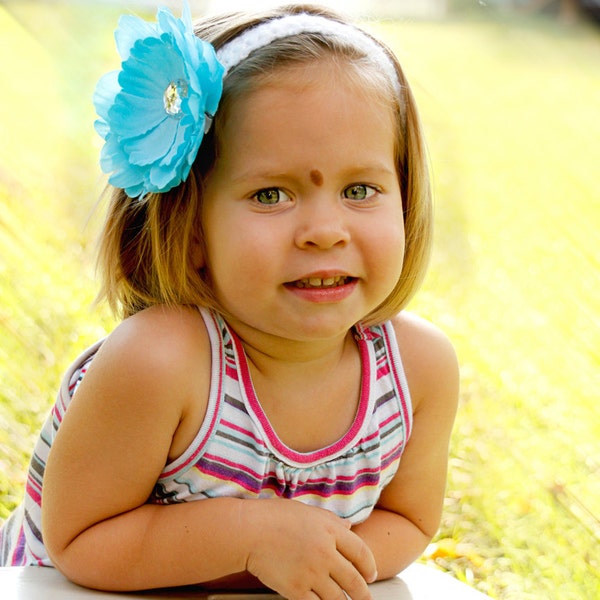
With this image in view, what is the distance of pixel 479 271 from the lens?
421cm

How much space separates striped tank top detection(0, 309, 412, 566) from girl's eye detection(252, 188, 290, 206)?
8.7 inches

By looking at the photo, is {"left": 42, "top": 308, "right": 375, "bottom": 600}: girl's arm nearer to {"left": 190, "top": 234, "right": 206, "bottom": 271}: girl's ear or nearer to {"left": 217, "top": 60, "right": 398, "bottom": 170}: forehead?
{"left": 190, "top": 234, "right": 206, "bottom": 271}: girl's ear

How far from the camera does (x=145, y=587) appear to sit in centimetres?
169

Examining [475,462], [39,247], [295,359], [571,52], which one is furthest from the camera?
[571,52]

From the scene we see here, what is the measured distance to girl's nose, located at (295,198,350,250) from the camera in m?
1.60

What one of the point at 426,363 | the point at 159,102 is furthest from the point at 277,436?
the point at 159,102

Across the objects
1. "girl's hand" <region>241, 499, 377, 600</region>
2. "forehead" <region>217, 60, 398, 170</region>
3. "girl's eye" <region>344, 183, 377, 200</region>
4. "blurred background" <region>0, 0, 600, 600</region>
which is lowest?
"blurred background" <region>0, 0, 600, 600</region>

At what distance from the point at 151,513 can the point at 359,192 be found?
1.92ft

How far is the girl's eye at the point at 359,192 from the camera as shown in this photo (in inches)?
66.3

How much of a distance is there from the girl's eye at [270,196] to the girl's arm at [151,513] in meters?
0.24

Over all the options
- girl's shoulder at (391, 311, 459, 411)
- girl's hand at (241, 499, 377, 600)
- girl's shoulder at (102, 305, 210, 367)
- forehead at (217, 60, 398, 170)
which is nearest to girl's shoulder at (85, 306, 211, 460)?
girl's shoulder at (102, 305, 210, 367)

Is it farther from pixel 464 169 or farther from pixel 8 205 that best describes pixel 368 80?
pixel 464 169

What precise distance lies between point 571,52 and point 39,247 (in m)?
6.06

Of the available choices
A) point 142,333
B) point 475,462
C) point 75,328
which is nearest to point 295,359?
point 142,333
